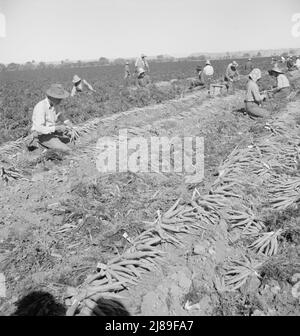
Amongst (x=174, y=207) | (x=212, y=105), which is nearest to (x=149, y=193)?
(x=174, y=207)

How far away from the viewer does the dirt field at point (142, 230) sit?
130 inches

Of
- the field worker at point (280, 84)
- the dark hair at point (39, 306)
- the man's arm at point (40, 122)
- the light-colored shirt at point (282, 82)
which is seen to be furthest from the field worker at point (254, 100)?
the dark hair at point (39, 306)

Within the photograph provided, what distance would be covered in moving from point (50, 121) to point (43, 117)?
0.67 feet

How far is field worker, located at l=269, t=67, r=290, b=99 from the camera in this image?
1019 cm

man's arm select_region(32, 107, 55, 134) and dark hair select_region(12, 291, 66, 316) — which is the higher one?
man's arm select_region(32, 107, 55, 134)

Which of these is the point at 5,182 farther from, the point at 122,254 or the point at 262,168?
the point at 262,168

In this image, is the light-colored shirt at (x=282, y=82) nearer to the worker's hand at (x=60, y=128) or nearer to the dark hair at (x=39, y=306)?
the worker's hand at (x=60, y=128)

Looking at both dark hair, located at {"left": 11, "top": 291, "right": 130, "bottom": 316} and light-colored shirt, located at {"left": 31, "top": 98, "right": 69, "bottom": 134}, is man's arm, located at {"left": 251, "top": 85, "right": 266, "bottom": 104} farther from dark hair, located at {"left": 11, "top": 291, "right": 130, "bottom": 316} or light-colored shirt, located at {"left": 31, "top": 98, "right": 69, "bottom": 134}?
dark hair, located at {"left": 11, "top": 291, "right": 130, "bottom": 316}

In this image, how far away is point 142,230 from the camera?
→ 4.32 metres

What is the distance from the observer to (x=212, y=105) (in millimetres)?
11148

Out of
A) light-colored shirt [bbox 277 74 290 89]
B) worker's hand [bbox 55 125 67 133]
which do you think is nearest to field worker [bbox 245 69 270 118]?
light-colored shirt [bbox 277 74 290 89]

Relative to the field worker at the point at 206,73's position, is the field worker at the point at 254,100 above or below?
below
